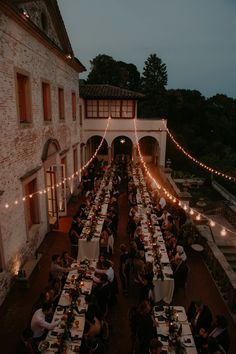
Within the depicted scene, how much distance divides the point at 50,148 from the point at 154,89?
3415 cm

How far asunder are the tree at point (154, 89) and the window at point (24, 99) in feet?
107

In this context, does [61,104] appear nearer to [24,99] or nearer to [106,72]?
[24,99]

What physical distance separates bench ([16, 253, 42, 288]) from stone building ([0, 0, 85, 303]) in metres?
0.21

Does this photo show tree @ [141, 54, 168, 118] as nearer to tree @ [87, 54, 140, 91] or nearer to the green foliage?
the green foliage

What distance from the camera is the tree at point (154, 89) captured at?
41.4 metres

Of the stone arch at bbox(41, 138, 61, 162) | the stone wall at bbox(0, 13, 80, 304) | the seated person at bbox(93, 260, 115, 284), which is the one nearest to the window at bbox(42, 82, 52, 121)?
the stone wall at bbox(0, 13, 80, 304)

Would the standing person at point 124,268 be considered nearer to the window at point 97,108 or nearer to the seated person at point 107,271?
the seated person at point 107,271

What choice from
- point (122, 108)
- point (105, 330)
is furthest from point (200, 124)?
point (105, 330)

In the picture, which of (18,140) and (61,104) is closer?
(18,140)

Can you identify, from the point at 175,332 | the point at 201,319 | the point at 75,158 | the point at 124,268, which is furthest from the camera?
the point at 75,158

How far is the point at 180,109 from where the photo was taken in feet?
137

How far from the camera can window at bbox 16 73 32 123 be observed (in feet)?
32.4

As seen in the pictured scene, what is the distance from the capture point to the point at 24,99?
10086mm

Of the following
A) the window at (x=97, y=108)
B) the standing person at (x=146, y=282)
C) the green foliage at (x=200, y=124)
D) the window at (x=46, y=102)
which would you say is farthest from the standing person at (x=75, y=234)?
the green foliage at (x=200, y=124)
